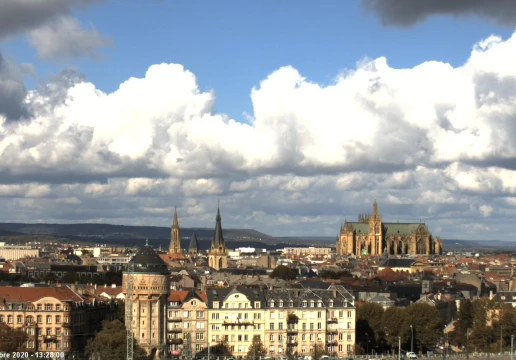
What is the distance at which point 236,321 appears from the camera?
130m

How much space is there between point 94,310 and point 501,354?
4740cm

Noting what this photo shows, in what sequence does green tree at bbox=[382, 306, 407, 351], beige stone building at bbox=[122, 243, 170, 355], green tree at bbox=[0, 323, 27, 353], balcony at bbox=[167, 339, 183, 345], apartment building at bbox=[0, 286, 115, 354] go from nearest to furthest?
green tree at bbox=[0, 323, 27, 353] → beige stone building at bbox=[122, 243, 170, 355] → apartment building at bbox=[0, 286, 115, 354] → balcony at bbox=[167, 339, 183, 345] → green tree at bbox=[382, 306, 407, 351]

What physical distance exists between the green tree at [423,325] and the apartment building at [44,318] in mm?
39780

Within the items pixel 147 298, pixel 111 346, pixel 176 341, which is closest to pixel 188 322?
pixel 176 341

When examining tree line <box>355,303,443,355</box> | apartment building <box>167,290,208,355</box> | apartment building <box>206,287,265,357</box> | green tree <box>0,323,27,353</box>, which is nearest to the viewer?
green tree <box>0,323,27,353</box>

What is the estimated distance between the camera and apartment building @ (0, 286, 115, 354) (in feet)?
399

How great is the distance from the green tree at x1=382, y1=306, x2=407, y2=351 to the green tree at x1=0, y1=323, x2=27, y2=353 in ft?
150

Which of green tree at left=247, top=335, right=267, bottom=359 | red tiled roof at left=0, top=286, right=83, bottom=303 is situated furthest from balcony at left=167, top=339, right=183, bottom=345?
red tiled roof at left=0, top=286, right=83, bottom=303

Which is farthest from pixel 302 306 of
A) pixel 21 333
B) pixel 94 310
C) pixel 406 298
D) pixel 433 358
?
pixel 406 298

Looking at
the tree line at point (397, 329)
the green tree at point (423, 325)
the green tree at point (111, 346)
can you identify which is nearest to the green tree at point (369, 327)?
the tree line at point (397, 329)

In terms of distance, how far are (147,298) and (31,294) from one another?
19.3 m

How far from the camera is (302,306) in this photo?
430 feet

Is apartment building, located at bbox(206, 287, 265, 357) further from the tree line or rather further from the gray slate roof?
the gray slate roof

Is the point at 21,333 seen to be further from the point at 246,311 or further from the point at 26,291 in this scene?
the point at 246,311
